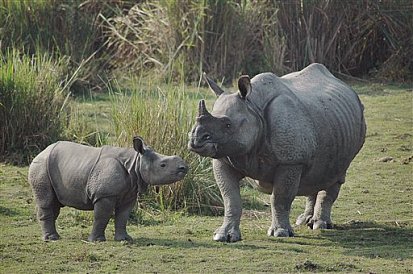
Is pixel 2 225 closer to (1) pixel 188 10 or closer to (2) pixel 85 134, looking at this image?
(2) pixel 85 134

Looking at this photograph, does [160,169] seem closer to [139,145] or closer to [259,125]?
[139,145]

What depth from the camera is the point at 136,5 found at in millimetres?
17875

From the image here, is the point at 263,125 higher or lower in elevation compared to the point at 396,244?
higher

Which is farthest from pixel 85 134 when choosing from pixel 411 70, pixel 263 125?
pixel 411 70

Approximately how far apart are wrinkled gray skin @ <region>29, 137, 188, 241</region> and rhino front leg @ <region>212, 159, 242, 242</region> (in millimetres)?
603

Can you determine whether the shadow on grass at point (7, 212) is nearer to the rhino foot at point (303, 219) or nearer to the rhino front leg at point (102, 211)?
the rhino front leg at point (102, 211)

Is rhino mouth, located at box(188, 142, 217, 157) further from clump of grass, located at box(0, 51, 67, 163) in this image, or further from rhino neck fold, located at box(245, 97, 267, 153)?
clump of grass, located at box(0, 51, 67, 163)

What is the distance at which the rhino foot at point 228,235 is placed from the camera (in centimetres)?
877

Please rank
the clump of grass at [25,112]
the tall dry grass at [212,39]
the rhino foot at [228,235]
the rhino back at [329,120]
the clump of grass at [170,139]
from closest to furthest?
the rhino foot at [228,235], the rhino back at [329,120], the clump of grass at [170,139], the clump of grass at [25,112], the tall dry grass at [212,39]

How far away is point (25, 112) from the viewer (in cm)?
1237

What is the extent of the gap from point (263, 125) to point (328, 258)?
115 centimetres

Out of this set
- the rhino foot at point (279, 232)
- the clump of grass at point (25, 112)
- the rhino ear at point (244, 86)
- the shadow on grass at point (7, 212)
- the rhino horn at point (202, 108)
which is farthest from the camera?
the clump of grass at point (25, 112)

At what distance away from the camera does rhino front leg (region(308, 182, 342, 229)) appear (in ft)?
31.4

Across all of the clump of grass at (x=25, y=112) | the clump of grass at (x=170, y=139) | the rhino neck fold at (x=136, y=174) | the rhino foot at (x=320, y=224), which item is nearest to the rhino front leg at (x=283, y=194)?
the rhino foot at (x=320, y=224)
